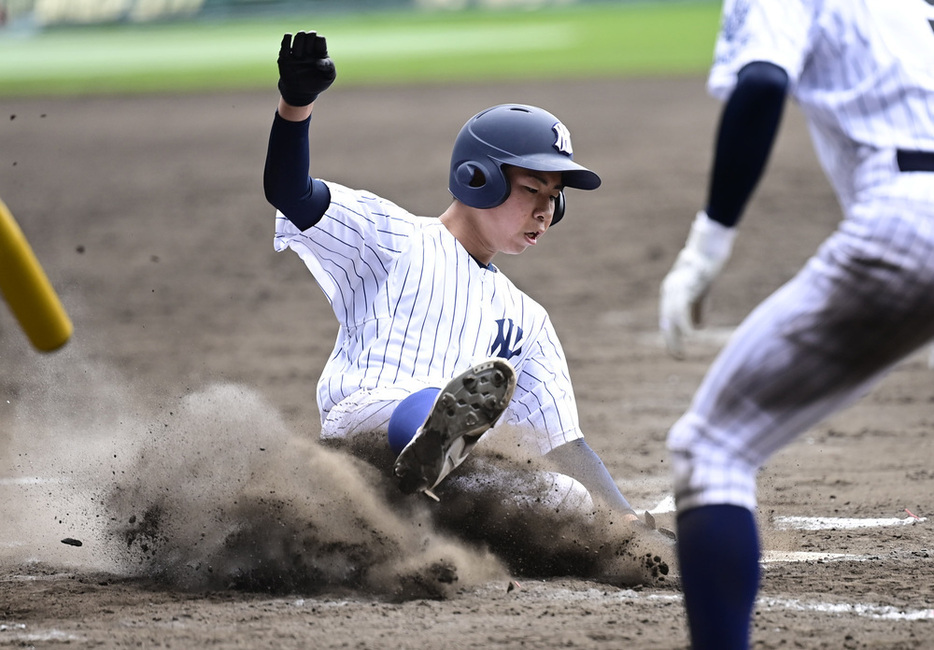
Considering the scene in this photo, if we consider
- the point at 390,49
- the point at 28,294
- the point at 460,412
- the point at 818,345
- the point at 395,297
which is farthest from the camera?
the point at 390,49

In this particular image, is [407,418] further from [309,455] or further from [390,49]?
[390,49]

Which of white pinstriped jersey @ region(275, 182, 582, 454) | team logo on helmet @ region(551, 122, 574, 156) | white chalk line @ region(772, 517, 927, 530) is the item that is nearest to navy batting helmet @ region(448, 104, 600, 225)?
team logo on helmet @ region(551, 122, 574, 156)

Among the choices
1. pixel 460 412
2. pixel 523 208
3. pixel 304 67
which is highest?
pixel 304 67

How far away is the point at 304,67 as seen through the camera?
2736 mm

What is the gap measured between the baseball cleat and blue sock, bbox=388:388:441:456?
0.36ft

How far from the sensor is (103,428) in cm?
405

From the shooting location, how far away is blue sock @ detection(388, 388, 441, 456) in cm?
274

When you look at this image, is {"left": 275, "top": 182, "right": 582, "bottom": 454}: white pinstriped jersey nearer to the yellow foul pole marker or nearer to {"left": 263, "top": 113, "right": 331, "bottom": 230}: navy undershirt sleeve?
{"left": 263, "top": 113, "right": 331, "bottom": 230}: navy undershirt sleeve

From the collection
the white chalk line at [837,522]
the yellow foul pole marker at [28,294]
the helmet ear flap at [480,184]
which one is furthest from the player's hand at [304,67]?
the white chalk line at [837,522]

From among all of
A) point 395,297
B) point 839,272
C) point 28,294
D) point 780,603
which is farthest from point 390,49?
point 839,272

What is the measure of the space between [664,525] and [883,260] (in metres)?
1.74

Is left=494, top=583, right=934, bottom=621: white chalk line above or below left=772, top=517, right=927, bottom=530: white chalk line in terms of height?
above

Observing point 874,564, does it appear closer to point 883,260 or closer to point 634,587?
point 634,587

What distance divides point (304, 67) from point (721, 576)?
1.51 metres
